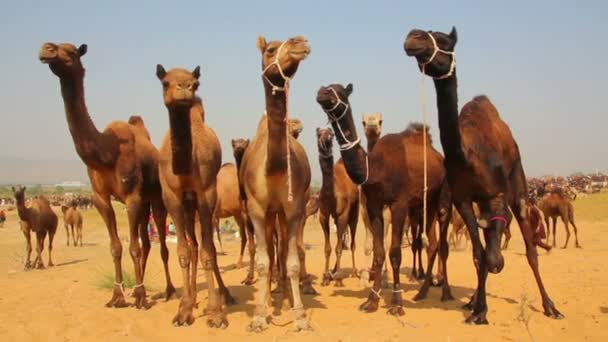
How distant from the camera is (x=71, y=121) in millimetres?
7727

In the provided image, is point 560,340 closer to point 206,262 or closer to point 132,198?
point 206,262

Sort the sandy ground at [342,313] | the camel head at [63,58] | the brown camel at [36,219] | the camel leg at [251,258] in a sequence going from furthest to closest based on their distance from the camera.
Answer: the brown camel at [36,219], the camel leg at [251,258], the camel head at [63,58], the sandy ground at [342,313]

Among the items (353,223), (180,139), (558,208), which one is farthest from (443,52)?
(558,208)

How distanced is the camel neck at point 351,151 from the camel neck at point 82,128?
345cm

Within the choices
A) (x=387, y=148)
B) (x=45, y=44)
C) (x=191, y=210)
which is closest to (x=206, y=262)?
(x=191, y=210)

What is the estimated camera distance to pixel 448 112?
650 cm

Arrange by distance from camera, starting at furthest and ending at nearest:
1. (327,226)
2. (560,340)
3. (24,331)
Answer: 1. (327,226)
2. (24,331)
3. (560,340)

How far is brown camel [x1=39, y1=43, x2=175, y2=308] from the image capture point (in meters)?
7.68

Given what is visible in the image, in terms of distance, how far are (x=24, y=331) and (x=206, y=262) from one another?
2390 millimetres

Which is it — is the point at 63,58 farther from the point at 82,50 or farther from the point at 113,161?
the point at 113,161

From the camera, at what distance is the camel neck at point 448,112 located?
6473mm

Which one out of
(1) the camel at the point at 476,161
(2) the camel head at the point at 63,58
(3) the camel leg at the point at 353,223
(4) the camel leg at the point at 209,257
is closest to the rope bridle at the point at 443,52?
(1) the camel at the point at 476,161

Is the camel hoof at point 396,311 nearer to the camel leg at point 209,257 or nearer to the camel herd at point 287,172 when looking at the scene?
the camel herd at point 287,172

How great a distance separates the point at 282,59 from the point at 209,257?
2816 millimetres
